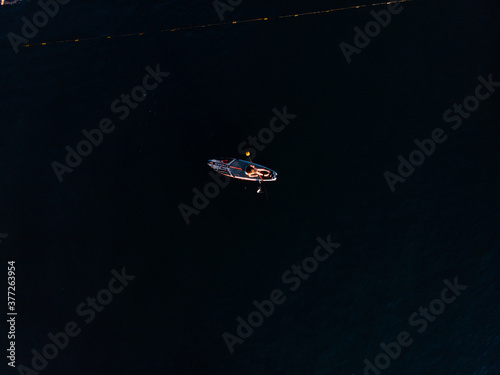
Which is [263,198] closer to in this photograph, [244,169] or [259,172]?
[259,172]

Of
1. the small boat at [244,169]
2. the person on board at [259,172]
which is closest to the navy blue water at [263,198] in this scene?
the small boat at [244,169]

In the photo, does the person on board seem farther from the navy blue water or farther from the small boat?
the navy blue water

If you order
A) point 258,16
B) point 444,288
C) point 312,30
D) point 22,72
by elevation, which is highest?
point 22,72

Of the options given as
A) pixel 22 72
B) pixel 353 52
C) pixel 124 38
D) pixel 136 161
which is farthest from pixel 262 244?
pixel 22 72

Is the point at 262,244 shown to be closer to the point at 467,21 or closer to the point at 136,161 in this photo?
the point at 136,161

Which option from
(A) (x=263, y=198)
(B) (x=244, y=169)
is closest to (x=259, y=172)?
(B) (x=244, y=169)

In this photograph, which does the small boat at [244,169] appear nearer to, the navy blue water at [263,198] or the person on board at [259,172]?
the person on board at [259,172]

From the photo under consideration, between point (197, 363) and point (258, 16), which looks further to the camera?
point (258, 16)
